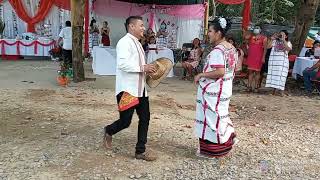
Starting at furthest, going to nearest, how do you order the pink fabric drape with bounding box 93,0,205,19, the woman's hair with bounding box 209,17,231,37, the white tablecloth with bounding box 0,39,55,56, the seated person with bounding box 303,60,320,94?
the pink fabric drape with bounding box 93,0,205,19 < the white tablecloth with bounding box 0,39,55,56 < the seated person with bounding box 303,60,320,94 < the woman's hair with bounding box 209,17,231,37

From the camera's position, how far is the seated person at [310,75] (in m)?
9.71

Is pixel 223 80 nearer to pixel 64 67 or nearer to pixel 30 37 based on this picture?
pixel 64 67

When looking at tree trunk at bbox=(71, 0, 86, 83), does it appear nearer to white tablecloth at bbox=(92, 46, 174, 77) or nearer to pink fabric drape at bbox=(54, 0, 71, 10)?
white tablecloth at bbox=(92, 46, 174, 77)

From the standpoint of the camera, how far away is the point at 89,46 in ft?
50.0

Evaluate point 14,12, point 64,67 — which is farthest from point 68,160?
point 14,12

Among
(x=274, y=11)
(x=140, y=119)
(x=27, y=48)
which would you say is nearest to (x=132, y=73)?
(x=140, y=119)

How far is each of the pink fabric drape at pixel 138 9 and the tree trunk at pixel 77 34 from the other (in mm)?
5791

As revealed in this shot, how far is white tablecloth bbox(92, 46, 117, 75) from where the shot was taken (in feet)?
37.7

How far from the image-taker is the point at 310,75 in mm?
9898

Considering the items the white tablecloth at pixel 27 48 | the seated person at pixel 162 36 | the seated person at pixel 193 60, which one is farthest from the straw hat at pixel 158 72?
the seated person at pixel 162 36

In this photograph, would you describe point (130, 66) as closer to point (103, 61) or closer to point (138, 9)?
point (103, 61)

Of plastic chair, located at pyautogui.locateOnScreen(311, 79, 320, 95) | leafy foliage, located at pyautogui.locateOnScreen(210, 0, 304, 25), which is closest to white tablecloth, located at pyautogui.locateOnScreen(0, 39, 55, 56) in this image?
plastic chair, located at pyautogui.locateOnScreen(311, 79, 320, 95)

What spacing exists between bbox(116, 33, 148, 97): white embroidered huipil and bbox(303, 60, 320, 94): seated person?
614 cm

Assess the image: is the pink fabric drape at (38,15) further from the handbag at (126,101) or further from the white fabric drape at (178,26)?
the handbag at (126,101)
